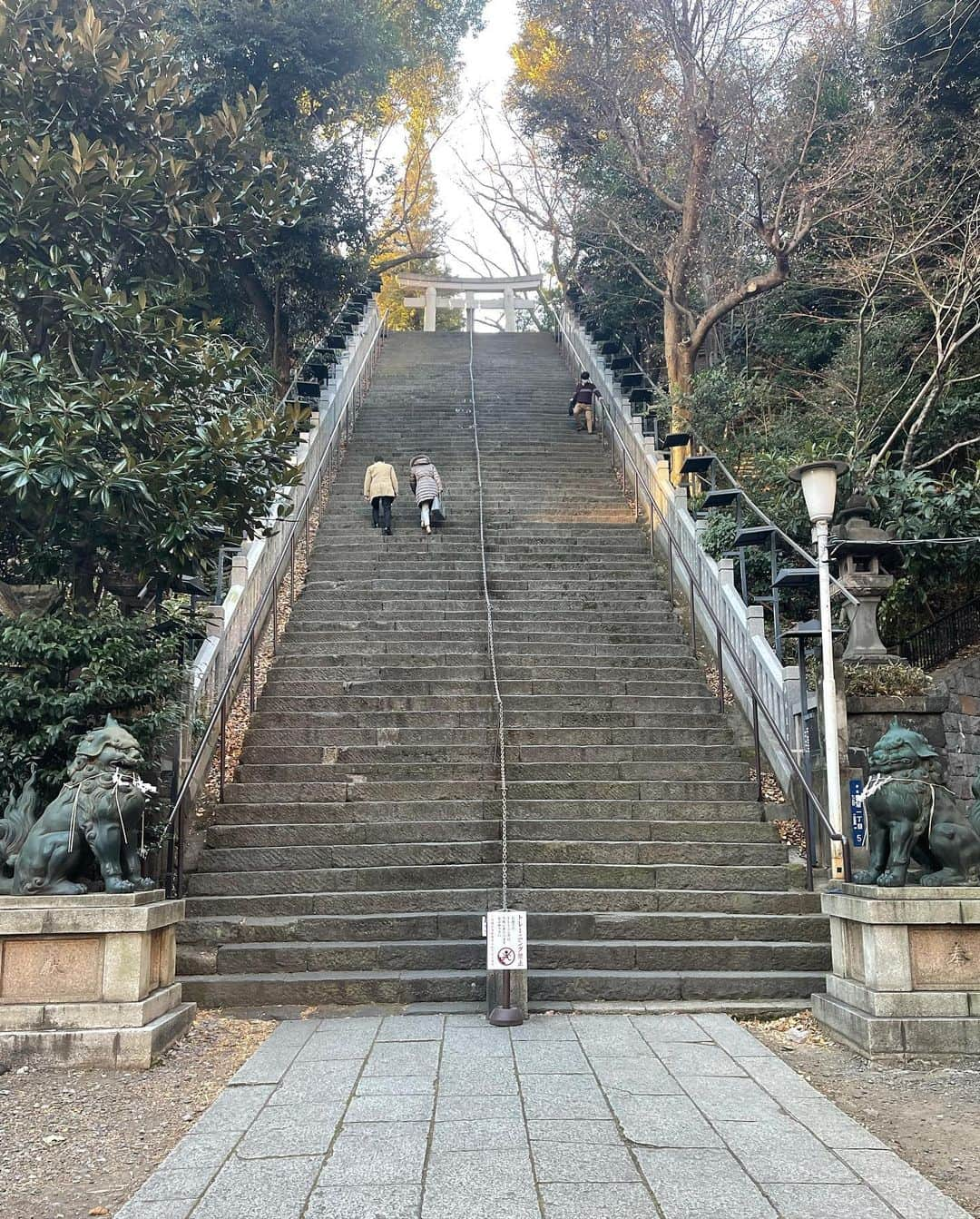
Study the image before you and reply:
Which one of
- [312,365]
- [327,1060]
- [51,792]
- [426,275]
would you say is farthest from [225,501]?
[426,275]

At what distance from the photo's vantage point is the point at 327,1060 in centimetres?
492

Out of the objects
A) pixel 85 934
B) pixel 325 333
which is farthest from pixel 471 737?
pixel 325 333

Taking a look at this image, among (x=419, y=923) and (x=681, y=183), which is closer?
(x=419, y=923)

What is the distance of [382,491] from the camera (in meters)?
13.1

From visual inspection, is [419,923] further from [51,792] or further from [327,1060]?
[51,792]

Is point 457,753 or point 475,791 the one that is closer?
point 475,791

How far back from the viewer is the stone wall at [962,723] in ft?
35.4

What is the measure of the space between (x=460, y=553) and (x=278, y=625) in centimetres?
279

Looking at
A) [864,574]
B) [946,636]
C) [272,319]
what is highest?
[272,319]

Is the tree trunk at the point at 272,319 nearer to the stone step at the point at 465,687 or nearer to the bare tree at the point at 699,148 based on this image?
the bare tree at the point at 699,148

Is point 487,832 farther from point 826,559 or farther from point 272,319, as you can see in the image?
point 272,319

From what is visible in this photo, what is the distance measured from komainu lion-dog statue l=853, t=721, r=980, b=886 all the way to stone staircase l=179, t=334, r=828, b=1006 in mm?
1233

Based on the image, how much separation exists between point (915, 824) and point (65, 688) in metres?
5.62

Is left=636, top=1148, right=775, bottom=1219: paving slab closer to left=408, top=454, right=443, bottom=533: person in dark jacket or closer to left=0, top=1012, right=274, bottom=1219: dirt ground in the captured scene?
left=0, top=1012, right=274, bottom=1219: dirt ground
